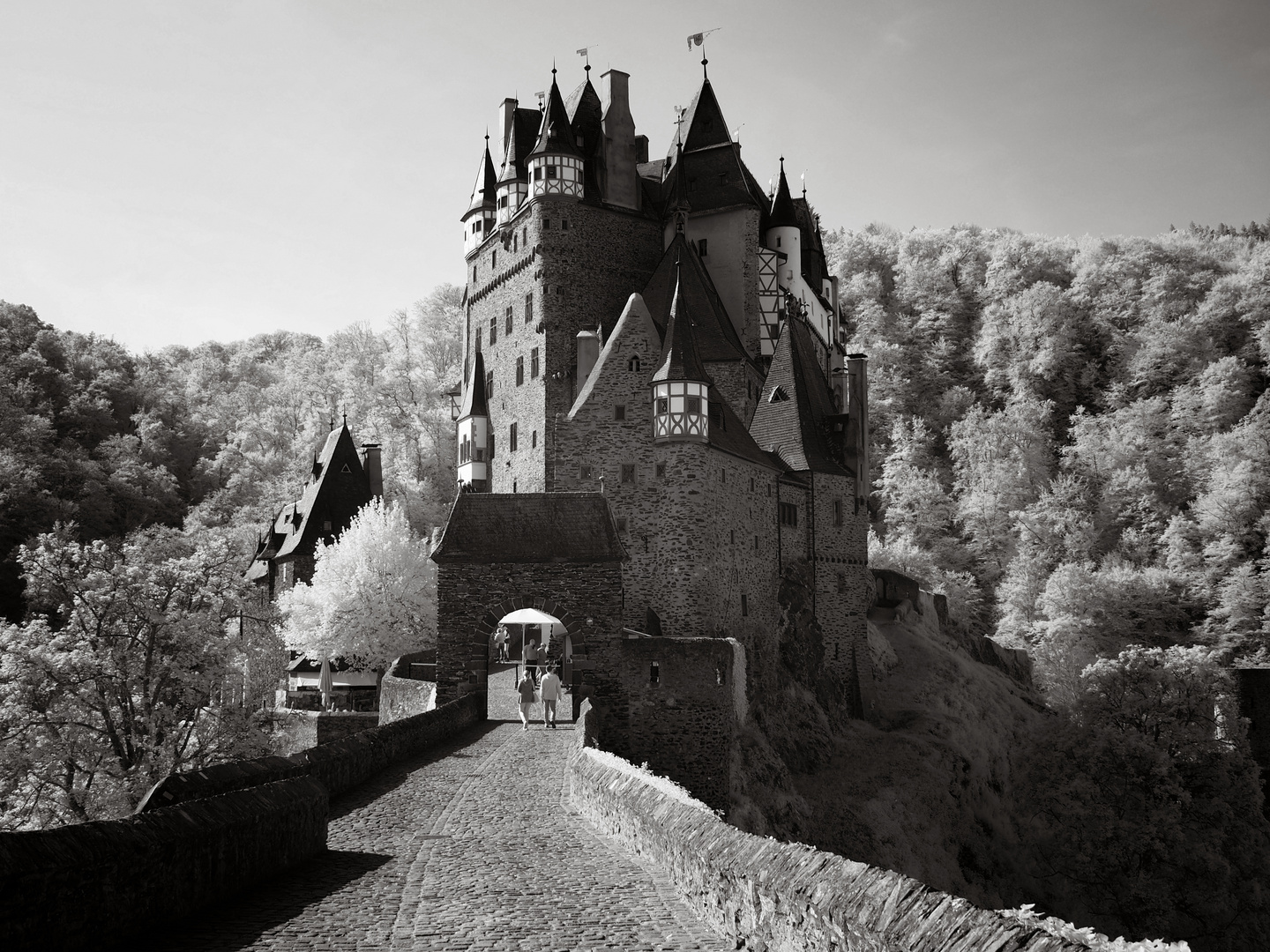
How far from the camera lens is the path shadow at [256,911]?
8.20 m

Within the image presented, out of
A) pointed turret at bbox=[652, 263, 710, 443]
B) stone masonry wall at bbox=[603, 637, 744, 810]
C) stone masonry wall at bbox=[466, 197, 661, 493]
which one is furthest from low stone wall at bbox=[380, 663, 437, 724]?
stone masonry wall at bbox=[466, 197, 661, 493]

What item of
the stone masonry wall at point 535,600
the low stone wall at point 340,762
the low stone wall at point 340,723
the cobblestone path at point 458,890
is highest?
the stone masonry wall at point 535,600

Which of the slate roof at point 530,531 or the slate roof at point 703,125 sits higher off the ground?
the slate roof at point 703,125

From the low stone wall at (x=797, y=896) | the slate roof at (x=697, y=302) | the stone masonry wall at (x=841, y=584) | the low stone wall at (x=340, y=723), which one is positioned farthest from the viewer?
the stone masonry wall at (x=841, y=584)

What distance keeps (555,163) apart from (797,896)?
4258 centimetres

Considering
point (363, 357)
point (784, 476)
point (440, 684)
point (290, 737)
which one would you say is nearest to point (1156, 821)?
point (784, 476)

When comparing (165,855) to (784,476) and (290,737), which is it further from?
(784,476)

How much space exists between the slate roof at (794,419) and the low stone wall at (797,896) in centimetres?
3332

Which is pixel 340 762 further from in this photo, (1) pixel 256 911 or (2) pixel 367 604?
(2) pixel 367 604

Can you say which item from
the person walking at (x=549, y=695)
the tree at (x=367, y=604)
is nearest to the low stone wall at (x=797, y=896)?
the person walking at (x=549, y=695)

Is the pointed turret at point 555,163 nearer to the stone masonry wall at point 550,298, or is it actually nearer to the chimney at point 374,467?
the stone masonry wall at point 550,298

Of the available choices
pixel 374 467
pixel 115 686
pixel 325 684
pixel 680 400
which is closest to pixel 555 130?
pixel 680 400

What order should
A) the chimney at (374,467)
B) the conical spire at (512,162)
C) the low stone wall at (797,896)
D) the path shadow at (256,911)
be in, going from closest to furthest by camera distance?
1. the low stone wall at (797,896)
2. the path shadow at (256,911)
3. the conical spire at (512,162)
4. the chimney at (374,467)

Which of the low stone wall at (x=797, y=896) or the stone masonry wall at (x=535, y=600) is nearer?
the low stone wall at (x=797, y=896)
